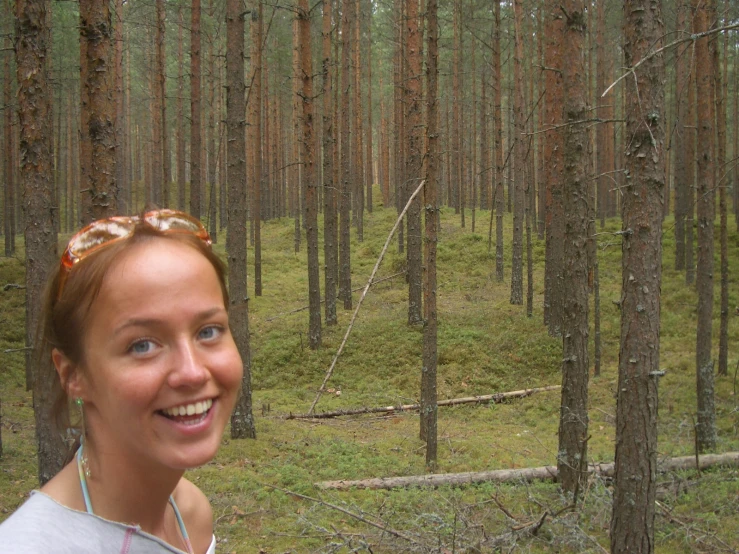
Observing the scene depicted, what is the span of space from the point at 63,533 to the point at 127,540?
14 cm

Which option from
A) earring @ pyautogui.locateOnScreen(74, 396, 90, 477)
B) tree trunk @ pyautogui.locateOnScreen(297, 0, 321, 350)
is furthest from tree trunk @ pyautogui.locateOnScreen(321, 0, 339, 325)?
earring @ pyautogui.locateOnScreen(74, 396, 90, 477)

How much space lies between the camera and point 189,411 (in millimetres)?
1220

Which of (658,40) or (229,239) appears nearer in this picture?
(658,40)

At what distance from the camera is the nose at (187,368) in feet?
3.91

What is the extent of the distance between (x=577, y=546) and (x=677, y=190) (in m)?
18.5

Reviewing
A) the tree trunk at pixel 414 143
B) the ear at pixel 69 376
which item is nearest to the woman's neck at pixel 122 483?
the ear at pixel 69 376

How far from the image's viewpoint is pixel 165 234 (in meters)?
1.35

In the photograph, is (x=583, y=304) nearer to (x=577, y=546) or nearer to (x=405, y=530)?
(x=577, y=546)

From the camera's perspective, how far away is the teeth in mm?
1206

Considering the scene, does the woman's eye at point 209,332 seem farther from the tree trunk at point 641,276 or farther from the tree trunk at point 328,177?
the tree trunk at point 328,177

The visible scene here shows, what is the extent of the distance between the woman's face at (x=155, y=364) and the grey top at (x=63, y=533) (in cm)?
14

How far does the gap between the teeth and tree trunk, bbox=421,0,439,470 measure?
702 cm

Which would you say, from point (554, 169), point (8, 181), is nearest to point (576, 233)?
point (554, 169)

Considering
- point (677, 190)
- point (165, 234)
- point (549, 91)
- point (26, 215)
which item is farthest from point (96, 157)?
point (677, 190)
